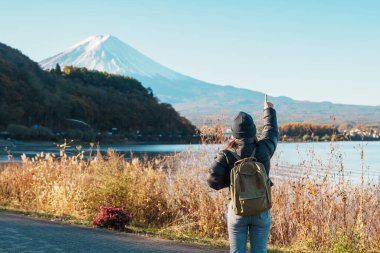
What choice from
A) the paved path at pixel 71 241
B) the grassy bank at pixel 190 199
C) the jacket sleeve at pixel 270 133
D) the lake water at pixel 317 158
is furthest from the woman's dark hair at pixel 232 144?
the lake water at pixel 317 158

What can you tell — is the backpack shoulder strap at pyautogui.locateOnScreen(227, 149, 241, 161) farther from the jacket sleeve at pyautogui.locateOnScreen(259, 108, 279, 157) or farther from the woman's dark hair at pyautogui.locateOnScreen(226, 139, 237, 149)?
the jacket sleeve at pyautogui.locateOnScreen(259, 108, 279, 157)

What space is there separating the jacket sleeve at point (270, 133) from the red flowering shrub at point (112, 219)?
4.68 m

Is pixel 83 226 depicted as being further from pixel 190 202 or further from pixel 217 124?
pixel 217 124

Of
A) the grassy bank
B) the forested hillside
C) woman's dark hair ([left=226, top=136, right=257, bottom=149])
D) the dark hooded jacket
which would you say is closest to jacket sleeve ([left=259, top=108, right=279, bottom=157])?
the dark hooded jacket

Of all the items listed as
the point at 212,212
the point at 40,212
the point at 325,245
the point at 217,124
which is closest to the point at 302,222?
the point at 325,245

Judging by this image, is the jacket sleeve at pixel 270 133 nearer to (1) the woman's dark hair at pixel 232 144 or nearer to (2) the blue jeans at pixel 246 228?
(1) the woman's dark hair at pixel 232 144

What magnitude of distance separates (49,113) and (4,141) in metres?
18.1

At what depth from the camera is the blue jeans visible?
15.1 ft

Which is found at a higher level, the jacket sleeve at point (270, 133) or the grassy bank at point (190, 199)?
the jacket sleeve at point (270, 133)

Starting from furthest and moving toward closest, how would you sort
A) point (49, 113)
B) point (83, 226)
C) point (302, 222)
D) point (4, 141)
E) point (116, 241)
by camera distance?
point (49, 113) → point (4, 141) → point (83, 226) → point (302, 222) → point (116, 241)

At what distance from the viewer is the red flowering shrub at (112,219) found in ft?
29.3

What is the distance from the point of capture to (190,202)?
32.7 feet

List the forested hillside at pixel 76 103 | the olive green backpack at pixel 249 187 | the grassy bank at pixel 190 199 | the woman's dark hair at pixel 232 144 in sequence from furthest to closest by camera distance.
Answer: the forested hillside at pixel 76 103, the grassy bank at pixel 190 199, the woman's dark hair at pixel 232 144, the olive green backpack at pixel 249 187

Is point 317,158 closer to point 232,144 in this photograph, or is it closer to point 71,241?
point 71,241
